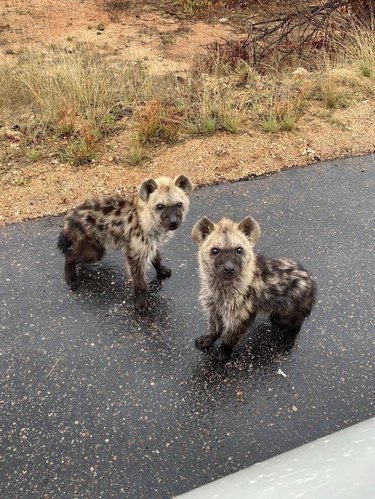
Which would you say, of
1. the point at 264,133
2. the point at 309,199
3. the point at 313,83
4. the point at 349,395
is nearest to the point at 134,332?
the point at 349,395

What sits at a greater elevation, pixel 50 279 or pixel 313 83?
pixel 313 83

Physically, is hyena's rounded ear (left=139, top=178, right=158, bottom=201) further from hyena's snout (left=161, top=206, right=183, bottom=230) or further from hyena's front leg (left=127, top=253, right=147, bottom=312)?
hyena's front leg (left=127, top=253, right=147, bottom=312)

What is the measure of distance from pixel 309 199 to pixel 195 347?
2.38m

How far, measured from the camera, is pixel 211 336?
356 cm

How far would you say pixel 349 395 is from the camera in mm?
3248

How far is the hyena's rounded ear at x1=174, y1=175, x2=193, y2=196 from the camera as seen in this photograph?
404cm

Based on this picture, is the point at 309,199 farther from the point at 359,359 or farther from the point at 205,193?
the point at 359,359

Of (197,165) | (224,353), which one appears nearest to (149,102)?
(197,165)

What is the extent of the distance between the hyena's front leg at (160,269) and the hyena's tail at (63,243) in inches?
29.9

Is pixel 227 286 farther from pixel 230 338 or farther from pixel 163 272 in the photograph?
pixel 163 272

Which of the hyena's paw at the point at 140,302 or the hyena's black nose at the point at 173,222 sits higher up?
the hyena's black nose at the point at 173,222

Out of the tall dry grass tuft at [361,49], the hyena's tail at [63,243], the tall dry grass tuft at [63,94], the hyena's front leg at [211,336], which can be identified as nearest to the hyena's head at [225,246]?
the hyena's front leg at [211,336]

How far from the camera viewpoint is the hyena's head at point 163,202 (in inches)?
152

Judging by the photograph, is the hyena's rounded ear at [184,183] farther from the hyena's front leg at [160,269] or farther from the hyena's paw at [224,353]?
the hyena's paw at [224,353]
